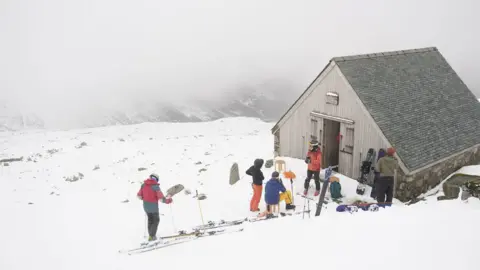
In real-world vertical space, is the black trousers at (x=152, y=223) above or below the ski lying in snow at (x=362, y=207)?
below

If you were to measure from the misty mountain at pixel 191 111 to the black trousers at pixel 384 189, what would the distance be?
3164 centimetres

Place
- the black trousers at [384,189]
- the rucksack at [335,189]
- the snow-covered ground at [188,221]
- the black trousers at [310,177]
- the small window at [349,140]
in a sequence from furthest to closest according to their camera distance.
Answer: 1. the small window at [349,140]
2. the black trousers at [310,177]
3. the rucksack at [335,189]
4. the black trousers at [384,189]
5. the snow-covered ground at [188,221]

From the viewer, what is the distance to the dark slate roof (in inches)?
545

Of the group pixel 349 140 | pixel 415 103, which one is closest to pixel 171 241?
pixel 349 140

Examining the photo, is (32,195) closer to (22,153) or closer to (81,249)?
(81,249)

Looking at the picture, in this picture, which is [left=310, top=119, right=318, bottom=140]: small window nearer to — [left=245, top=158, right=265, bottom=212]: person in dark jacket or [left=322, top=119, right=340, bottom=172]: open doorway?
[left=322, top=119, right=340, bottom=172]: open doorway

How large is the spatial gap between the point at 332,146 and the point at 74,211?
11.1 meters

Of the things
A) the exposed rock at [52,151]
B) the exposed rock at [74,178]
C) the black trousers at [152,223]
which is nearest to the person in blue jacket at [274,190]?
the black trousers at [152,223]

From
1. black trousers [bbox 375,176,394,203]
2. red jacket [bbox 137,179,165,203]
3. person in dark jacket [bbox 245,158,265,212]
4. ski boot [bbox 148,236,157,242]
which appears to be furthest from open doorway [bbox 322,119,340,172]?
ski boot [bbox 148,236,157,242]

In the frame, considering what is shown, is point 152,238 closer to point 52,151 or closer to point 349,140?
point 349,140

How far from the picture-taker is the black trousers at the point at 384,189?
42.0 feet

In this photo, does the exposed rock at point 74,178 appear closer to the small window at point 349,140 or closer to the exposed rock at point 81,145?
the exposed rock at point 81,145

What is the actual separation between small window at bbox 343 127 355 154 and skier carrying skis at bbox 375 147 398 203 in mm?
2129

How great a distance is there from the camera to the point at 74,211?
15.9m
